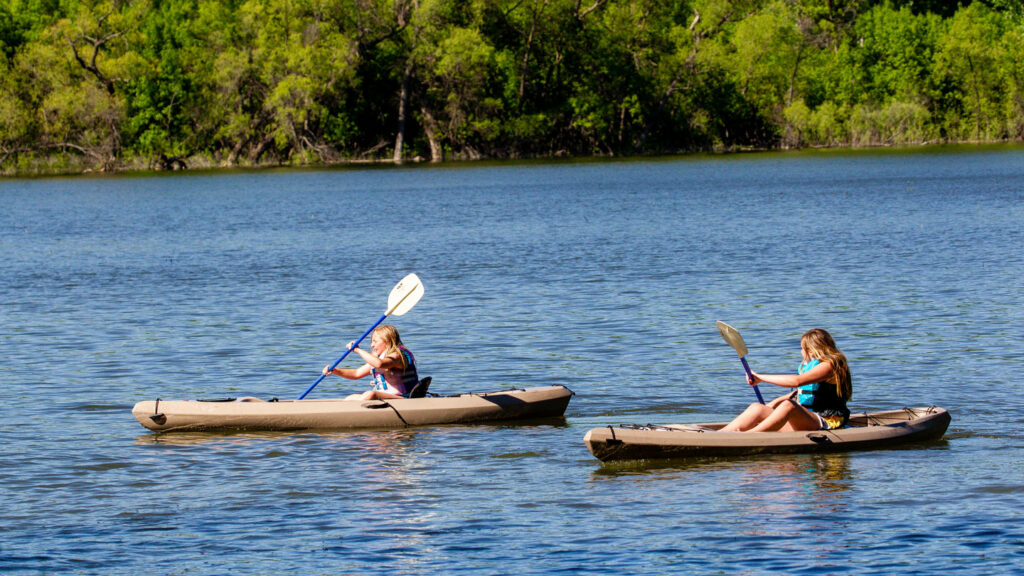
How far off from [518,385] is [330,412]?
3025 mm

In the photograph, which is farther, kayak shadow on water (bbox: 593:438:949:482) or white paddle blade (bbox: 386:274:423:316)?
white paddle blade (bbox: 386:274:423:316)

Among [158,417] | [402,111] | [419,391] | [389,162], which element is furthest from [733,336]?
[389,162]

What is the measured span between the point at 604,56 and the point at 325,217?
1944 inches

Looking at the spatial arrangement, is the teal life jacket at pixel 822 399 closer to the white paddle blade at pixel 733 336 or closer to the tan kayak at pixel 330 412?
the white paddle blade at pixel 733 336

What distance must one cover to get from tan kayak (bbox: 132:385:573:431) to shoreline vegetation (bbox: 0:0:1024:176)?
6654 centimetres

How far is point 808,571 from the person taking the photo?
845 centimetres

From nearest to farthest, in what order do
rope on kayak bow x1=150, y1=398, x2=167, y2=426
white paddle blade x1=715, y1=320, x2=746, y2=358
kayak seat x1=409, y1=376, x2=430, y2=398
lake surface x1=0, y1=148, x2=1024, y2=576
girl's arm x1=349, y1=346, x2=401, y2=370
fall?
lake surface x1=0, y1=148, x2=1024, y2=576, white paddle blade x1=715, y1=320, x2=746, y2=358, girl's arm x1=349, y1=346, x2=401, y2=370, rope on kayak bow x1=150, y1=398, x2=167, y2=426, kayak seat x1=409, y1=376, x2=430, y2=398

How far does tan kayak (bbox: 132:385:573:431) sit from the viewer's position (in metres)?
12.8

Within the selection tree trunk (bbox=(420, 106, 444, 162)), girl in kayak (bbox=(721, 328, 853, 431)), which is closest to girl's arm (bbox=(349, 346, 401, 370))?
girl in kayak (bbox=(721, 328, 853, 431))

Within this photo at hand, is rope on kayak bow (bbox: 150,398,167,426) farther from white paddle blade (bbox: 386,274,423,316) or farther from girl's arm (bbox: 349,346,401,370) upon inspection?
white paddle blade (bbox: 386,274,423,316)

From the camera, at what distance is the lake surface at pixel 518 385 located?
30.3ft

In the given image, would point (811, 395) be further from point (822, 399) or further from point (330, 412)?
point (330, 412)

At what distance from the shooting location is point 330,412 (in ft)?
42.1

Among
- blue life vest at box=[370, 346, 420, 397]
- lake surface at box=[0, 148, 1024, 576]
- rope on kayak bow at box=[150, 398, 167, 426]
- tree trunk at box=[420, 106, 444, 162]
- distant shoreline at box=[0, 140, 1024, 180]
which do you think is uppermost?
tree trunk at box=[420, 106, 444, 162]
